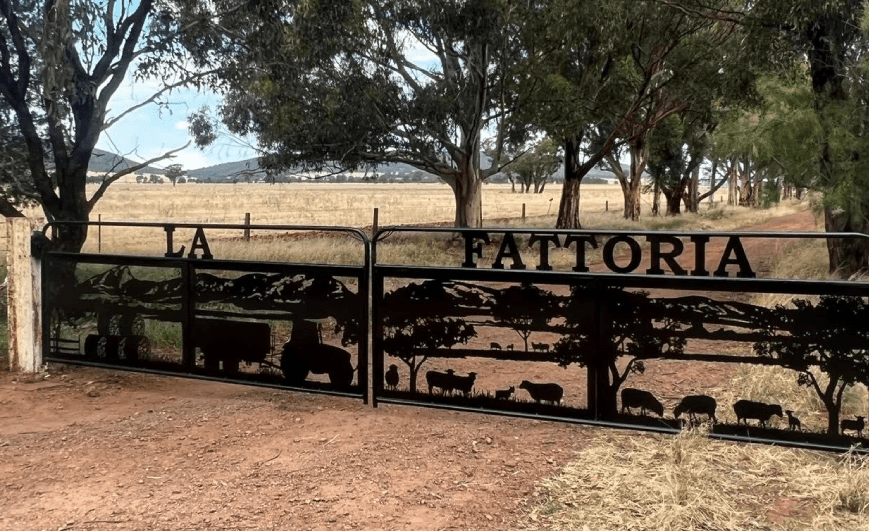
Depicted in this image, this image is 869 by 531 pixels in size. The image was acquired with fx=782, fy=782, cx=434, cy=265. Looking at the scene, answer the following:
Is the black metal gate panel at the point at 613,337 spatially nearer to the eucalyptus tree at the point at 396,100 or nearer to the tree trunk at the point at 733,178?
the eucalyptus tree at the point at 396,100

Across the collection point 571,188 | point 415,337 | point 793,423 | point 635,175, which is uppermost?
point 635,175

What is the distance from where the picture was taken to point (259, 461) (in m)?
4.80

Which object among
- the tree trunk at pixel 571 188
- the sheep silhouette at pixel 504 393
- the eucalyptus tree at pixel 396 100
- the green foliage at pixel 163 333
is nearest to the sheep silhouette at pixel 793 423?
the sheep silhouette at pixel 504 393

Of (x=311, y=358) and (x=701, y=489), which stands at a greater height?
(x=311, y=358)

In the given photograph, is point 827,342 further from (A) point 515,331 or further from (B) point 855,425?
(A) point 515,331

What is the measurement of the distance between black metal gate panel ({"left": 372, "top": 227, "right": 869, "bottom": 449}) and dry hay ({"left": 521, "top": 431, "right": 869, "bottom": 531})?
20 centimetres

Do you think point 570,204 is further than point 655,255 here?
Yes

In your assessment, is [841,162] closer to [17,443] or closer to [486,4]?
[486,4]

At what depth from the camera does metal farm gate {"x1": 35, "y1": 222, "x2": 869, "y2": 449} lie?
4.89 m

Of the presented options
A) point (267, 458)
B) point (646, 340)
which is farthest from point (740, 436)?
point (267, 458)

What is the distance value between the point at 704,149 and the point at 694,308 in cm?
3755

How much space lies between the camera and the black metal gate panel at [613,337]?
4.82 m

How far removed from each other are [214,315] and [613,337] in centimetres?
328

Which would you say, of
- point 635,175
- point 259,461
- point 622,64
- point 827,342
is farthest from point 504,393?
point 635,175
